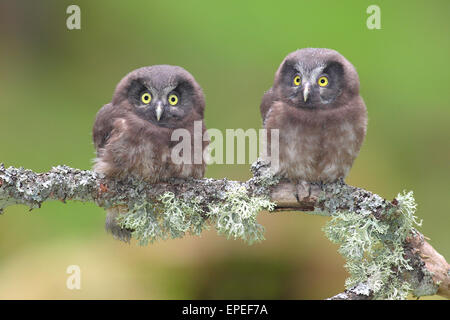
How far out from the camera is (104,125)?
4305 millimetres

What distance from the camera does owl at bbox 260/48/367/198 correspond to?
4.07 meters

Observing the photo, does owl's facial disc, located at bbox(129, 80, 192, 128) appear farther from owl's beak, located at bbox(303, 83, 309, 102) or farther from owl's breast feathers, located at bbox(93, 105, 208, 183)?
owl's beak, located at bbox(303, 83, 309, 102)

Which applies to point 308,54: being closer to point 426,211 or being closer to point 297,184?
point 297,184

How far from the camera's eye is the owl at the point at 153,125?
13.3 ft

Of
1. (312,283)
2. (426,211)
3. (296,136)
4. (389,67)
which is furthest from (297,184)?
(389,67)

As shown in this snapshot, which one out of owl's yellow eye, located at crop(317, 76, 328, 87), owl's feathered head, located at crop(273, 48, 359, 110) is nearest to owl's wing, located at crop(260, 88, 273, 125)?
owl's feathered head, located at crop(273, 48, 359, 110)

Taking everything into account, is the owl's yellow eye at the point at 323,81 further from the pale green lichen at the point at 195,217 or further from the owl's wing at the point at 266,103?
the pale green lichen at the point at 195,217

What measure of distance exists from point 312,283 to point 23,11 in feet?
12.2

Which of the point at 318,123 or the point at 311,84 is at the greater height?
the point at 311,84

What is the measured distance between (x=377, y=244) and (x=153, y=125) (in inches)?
61.1

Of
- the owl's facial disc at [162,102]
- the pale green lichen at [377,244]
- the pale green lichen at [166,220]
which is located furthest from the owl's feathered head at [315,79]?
the pale green lichen at [166,220]
